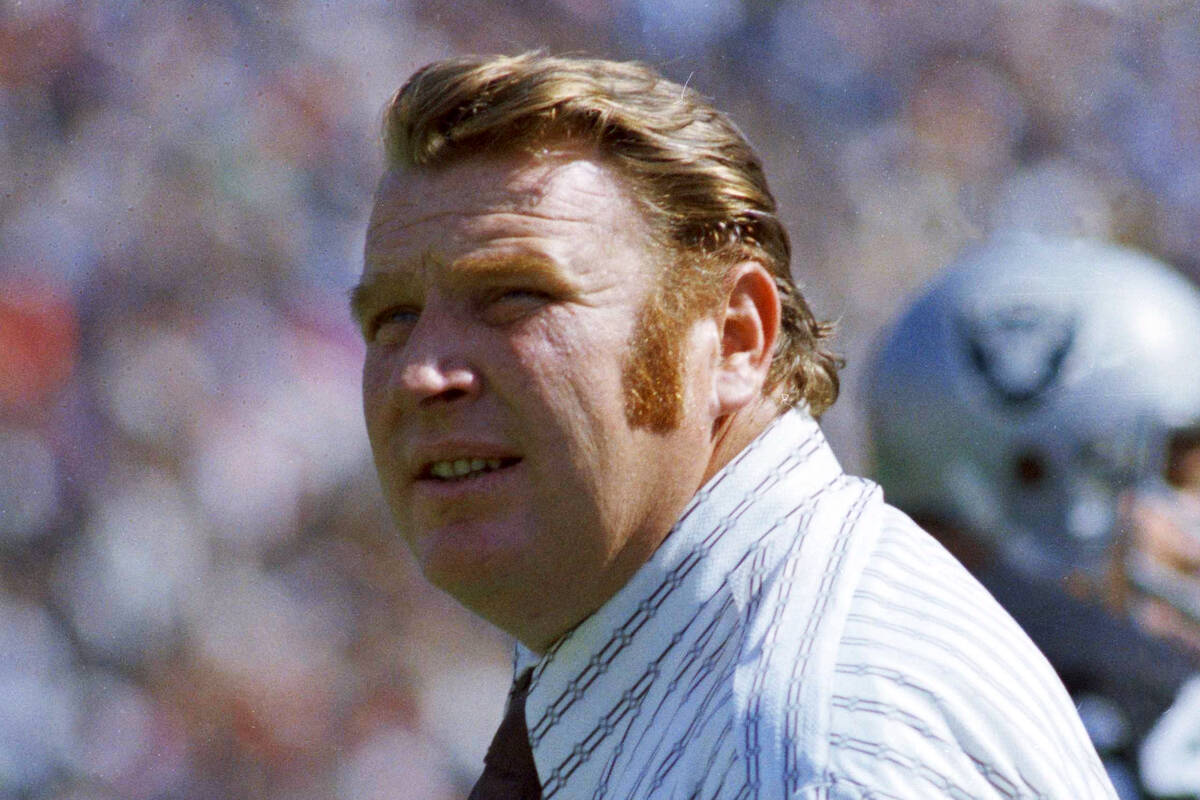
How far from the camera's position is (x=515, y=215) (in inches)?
76.7

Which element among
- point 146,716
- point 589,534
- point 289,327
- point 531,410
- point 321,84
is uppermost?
point 321,84

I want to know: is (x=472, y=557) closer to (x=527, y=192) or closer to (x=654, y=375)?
(x=654, y=375)

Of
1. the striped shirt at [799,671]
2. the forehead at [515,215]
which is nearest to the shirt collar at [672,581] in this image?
the striped shirt at [799,671]

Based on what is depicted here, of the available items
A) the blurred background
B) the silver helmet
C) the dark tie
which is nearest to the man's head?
the dark tie

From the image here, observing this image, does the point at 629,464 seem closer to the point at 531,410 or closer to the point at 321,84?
the point at 531,410

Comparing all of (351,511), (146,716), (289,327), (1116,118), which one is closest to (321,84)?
(289,327)

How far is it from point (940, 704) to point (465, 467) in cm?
72

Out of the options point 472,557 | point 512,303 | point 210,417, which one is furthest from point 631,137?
point 210,417

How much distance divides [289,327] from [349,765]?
4.73 ft

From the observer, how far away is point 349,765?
501cm

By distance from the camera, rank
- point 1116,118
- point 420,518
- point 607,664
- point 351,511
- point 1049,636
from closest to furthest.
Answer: point 607,664 < point 420,518 < point 1049,636 < point 351,511 < point 1116,118

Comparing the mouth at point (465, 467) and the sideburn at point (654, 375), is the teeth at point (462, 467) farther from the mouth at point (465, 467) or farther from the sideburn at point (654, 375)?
the sideburn at point (654, 375)

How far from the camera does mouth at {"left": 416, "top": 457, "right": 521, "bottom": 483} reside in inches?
74.8

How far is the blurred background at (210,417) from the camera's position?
192 inches
